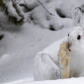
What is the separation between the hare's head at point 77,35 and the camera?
0.47m

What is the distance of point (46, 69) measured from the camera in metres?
0.54

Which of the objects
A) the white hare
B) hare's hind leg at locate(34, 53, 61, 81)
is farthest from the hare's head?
hare's hind leg at locate(34, 53, 61, 81)

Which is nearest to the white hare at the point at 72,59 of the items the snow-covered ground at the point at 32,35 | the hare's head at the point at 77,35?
the hare's head at the point at 77,35

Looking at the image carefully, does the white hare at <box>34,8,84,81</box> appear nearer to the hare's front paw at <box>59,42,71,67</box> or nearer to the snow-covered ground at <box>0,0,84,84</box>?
the hare's front paw at <box>59,42,71,67</box>

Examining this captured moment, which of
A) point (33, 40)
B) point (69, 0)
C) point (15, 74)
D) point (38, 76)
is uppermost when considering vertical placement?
point (69, 0)

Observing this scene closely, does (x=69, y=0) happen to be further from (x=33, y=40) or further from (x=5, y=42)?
(x=5, y=42)

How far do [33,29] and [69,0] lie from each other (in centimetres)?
49

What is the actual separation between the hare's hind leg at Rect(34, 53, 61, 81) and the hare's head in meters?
A: 0.10

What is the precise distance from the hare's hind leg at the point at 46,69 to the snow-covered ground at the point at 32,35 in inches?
24.3

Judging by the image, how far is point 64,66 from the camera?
18.0 inches

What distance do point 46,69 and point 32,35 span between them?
3.28 feet

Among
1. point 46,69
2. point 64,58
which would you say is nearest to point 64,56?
point 64,58

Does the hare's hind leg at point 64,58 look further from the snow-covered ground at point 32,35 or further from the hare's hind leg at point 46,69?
the snow-covered ground at point 32,35

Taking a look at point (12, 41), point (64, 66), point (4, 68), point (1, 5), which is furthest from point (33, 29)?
point (64, 66)
